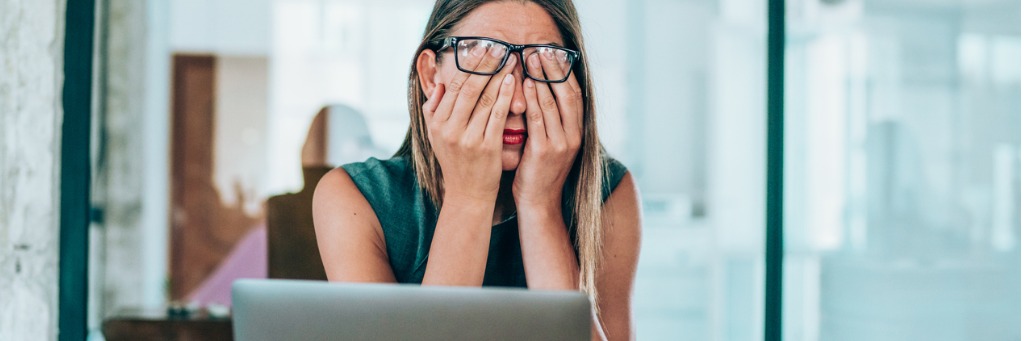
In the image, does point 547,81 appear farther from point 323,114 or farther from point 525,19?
point 323,114

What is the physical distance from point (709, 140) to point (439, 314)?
2.91m

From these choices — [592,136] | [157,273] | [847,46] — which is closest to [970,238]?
[847,46]

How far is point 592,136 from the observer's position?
51.4 inches

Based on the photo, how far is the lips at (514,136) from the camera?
124 cm

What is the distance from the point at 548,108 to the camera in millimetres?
1214

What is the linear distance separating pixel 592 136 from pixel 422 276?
1.18 ft

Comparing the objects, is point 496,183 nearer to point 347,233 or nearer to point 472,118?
point 472,118

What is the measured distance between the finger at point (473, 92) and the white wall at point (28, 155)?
2.07 ft

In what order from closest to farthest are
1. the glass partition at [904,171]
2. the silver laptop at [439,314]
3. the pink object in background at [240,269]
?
1. the silver laptop at [439,314]
2. the glass partition at [904,171]
3. the pink object in background at [240,269]

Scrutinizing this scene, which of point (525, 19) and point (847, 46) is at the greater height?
point (847, 46)

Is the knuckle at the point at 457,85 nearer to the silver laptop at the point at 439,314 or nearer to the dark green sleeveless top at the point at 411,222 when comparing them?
the dark green sleeveless top at the point at 411,222

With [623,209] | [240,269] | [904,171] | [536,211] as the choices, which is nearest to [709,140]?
[904,171]

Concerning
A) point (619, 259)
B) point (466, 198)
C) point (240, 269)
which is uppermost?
point (466, 198)

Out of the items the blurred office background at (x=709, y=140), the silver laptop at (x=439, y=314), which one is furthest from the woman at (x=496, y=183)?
the silver laptop at (x=439, y=314)
